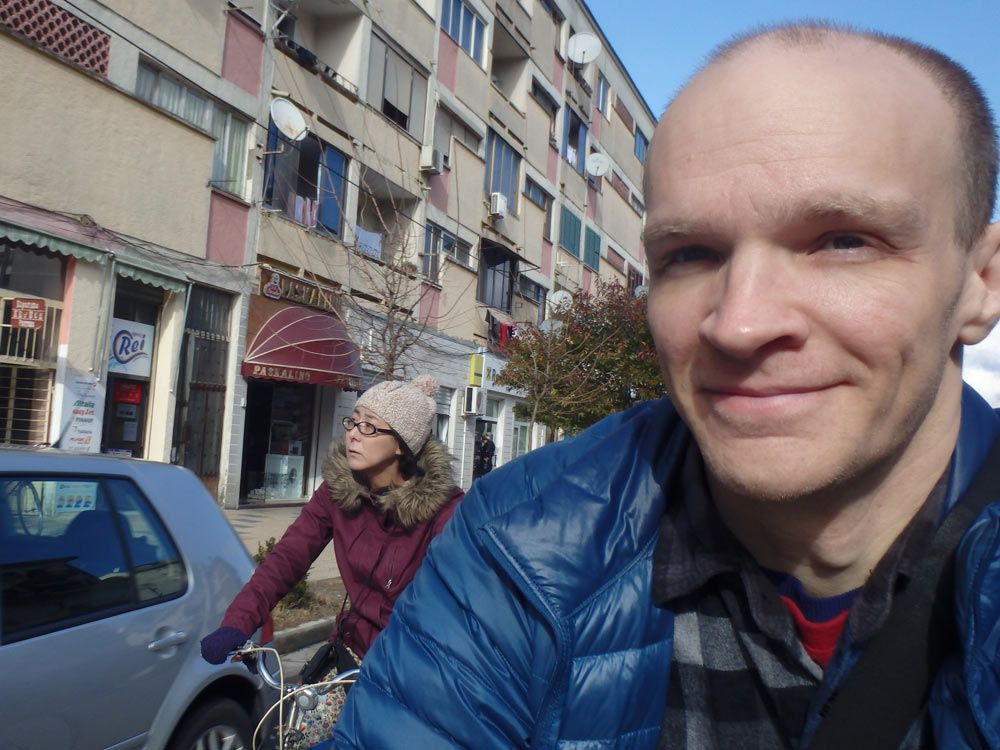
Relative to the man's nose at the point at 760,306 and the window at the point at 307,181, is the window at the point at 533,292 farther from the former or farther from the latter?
the man's nose at the point at 760,306

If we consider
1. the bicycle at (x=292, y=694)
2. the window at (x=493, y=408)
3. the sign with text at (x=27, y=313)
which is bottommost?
the bicycle at (x=292, y=694)

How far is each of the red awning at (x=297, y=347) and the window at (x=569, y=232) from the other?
14.2 meters

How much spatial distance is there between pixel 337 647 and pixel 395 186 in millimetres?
16203

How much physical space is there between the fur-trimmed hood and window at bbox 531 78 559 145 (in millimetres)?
24213

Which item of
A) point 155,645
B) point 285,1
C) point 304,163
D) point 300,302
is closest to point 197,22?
point 285,1

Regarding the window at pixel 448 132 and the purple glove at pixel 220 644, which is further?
the window at pixel 448 132

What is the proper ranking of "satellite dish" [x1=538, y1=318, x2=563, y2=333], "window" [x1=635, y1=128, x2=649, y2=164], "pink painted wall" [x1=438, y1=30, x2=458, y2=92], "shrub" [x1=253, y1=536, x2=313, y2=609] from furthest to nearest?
"window" [x1=635, y1=128, x2=649, y2=164]
"pink painted wall" [x1=438, y1=30, x2=458, y2=92]
"satellite dish" [x1=538, y1=318, x2=563, y2=333]
"shrub" [x1=253, y1=536, x2=313, y2=609]

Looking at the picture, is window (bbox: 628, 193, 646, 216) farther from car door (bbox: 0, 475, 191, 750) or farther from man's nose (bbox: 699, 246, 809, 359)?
man's nose (bbox: 699, 246, 809, 359)

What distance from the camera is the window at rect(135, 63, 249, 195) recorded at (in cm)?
1246

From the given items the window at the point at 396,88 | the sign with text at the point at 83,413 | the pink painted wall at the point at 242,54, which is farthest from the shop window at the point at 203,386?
the window at the point at 396,88

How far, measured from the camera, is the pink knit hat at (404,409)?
3.91 metres

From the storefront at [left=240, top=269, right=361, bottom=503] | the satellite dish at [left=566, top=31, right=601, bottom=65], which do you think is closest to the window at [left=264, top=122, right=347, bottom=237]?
the storefront at [left=240, top=269, right=361, bottom=503]

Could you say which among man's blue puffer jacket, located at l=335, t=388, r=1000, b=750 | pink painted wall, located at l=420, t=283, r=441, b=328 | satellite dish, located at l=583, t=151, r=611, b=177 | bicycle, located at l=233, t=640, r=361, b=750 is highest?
satellite dish, located at l=583, t=151, r=611, b=177

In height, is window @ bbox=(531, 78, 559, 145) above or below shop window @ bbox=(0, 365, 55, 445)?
above
